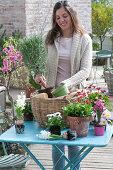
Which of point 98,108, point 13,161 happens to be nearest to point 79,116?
point 98,108

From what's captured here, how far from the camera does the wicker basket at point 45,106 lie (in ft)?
7.64

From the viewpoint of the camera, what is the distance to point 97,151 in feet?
13.9

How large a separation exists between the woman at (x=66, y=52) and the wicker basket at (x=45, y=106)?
1.25 feet

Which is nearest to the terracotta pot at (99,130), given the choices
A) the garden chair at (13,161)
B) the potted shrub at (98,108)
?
the potted shrub at (98,108)

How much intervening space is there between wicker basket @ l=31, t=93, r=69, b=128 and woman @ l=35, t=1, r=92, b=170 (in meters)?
0.38

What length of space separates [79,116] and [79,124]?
0.17 ft

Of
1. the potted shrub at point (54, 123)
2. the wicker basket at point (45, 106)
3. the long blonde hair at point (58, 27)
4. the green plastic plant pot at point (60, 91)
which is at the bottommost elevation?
the potted shrub at point (54, 123)

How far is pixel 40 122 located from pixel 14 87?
6721 mm

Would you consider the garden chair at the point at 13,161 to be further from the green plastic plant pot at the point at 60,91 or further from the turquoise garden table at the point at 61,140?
the green plastic plant pot at the point at 60,91

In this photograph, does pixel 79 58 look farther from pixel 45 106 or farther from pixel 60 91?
pixel 45 106

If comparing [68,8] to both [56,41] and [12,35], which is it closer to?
[56,41]

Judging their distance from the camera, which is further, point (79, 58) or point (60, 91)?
point (79, 58)

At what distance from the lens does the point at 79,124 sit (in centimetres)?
221

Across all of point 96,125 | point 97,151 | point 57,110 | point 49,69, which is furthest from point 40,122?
point 97,151
